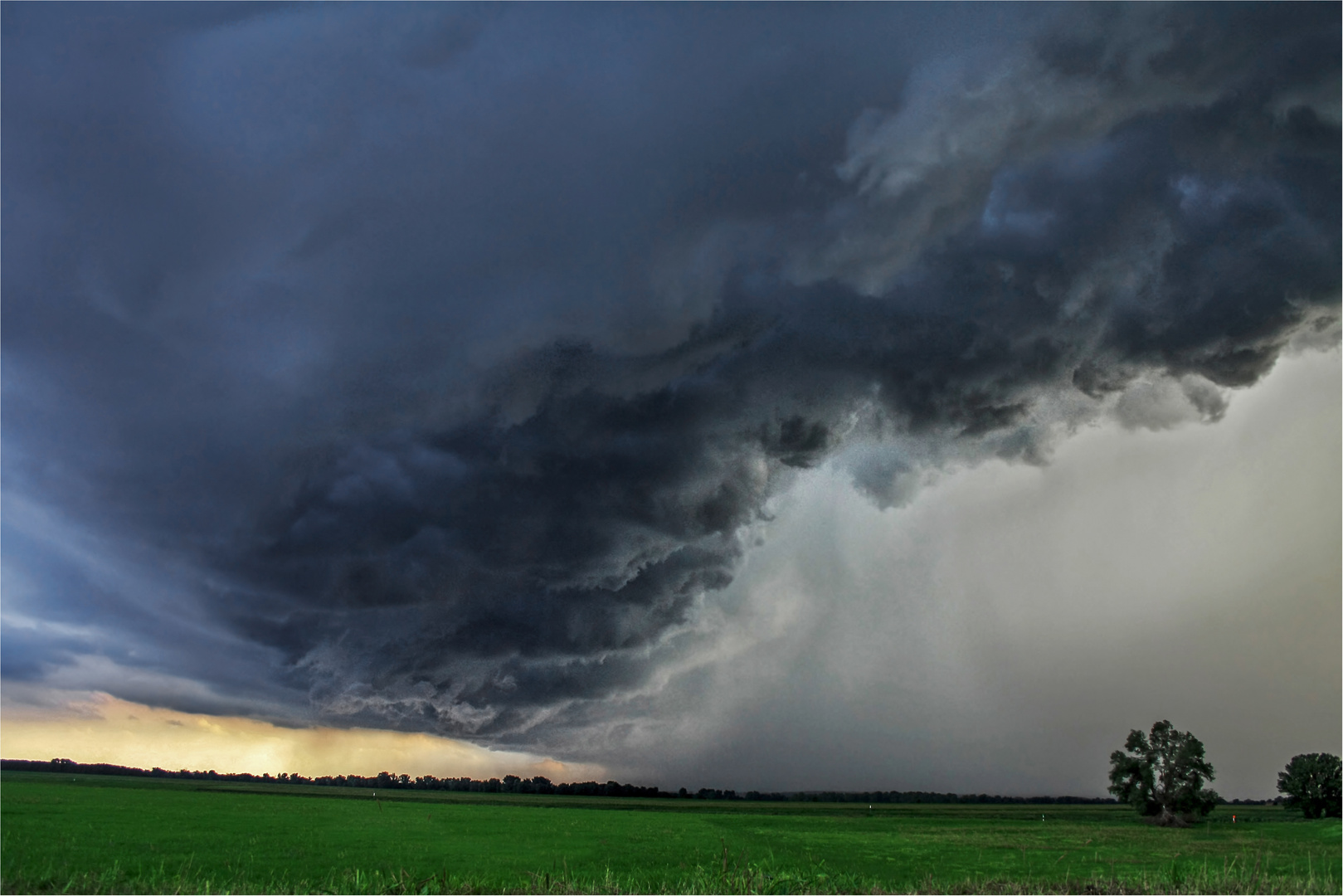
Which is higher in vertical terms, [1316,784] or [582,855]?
[582,855]

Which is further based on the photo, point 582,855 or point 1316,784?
point 1316,784

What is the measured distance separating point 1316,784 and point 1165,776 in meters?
35.0

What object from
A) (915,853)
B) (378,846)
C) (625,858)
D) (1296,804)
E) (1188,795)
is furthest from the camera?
(1296,804)

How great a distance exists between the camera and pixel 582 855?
5766cm

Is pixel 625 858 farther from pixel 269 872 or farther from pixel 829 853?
pixel 269 872

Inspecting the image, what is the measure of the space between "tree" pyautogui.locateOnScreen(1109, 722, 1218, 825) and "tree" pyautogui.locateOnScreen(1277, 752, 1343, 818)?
27.4m

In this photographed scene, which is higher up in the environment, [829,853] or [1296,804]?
[829,853]

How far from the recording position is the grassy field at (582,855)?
19.3m

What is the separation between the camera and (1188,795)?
12712 cm

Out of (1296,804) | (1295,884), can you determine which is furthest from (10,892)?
(1296,804)

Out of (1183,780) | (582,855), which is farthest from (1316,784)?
(582,855)

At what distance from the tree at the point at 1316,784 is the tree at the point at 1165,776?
89.8ft

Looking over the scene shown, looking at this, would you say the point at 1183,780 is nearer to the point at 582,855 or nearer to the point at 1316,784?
the point at 1316,784

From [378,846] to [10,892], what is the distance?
152 ft
